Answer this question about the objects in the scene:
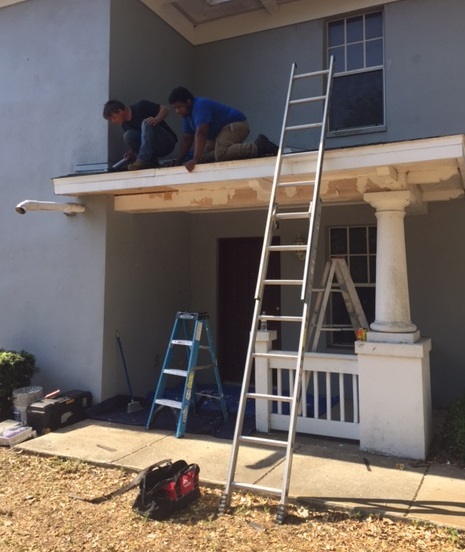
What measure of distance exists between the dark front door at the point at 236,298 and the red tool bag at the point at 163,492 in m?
4.04

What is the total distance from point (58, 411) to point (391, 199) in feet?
14.6

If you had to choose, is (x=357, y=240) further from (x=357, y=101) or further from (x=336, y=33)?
(x=336, y=33)

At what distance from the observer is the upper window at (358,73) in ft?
23.0

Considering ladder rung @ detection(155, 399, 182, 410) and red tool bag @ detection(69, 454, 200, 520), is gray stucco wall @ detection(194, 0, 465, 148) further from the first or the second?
red tool bag @ detection(69, 454, 200, 520)

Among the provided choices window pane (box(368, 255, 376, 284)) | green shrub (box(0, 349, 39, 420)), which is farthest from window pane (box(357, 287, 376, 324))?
green shrub (box(0, 349, 39, 420))

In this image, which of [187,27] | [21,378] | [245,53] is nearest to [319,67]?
[245,53]

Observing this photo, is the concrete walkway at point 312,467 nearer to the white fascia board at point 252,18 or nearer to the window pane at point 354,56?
the window pane at point 354,56

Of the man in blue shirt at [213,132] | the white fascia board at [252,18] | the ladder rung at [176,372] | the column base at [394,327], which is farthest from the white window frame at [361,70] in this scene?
the ladder rung at [176,372]

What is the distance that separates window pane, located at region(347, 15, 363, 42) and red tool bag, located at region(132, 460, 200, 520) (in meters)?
6.37

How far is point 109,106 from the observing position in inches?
234

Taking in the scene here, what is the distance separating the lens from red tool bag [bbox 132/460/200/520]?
3693 millimetres

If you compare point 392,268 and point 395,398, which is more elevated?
point 392,268

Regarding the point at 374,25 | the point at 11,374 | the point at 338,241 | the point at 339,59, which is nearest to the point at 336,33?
the point at 339,59

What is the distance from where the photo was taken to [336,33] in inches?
287
